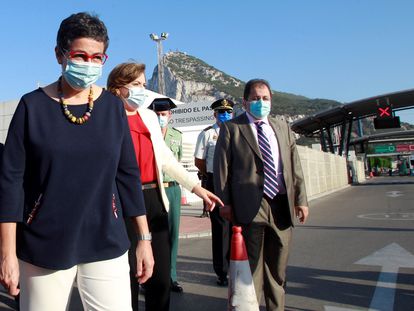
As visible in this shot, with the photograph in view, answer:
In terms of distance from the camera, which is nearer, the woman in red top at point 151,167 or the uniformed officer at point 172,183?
the woman in red top at point 151,167

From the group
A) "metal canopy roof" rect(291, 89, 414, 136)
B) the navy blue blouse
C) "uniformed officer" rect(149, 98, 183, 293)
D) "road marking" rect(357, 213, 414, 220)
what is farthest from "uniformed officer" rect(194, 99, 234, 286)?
"metal canopy roof" rect(291, 89, 414, 136)

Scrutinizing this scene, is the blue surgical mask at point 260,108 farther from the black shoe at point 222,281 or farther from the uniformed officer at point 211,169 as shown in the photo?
the black shoe at point 222,281

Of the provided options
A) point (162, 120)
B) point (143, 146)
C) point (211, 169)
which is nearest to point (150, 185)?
point (143, 146)

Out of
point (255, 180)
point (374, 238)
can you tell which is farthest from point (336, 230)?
point (255, 180)

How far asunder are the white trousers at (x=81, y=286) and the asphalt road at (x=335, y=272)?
2.50 meters

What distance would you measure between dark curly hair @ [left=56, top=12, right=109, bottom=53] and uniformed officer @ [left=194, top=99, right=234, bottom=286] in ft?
11.6

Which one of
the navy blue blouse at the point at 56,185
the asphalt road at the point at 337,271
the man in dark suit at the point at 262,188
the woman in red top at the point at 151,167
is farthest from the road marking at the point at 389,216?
the navy blue blouse at the point at 56,185

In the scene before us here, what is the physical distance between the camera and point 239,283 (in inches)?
106

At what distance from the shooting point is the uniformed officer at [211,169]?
208 inches

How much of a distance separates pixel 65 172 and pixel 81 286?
0.53m

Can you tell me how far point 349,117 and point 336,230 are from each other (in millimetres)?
34030

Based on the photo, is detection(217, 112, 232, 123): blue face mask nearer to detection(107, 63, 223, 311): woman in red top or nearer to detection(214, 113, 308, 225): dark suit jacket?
detection(214, 113, 308, 225): dark suit jacket

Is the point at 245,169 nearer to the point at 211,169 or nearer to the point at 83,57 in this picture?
the point at 83,57

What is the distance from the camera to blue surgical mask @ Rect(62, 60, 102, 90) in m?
2.05
